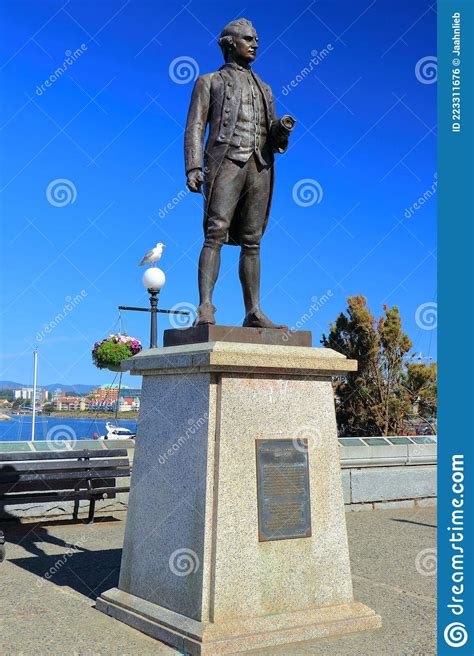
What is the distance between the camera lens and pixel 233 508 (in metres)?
5.09

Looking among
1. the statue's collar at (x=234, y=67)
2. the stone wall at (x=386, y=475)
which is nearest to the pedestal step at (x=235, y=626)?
the statue's collar at (x=234, y=67)

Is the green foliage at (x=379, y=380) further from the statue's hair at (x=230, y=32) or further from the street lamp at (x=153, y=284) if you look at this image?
the statue's hair at (x=230, y=32)

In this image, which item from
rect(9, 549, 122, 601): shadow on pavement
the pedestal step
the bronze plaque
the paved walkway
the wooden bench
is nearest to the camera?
the pedestal step

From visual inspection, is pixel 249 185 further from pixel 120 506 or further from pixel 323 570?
pixel 120 506

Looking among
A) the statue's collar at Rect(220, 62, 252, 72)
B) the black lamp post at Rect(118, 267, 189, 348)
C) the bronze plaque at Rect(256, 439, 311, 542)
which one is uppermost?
the statue's collar at Rect(220, 62, 252, 72)

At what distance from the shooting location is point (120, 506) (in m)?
10.3

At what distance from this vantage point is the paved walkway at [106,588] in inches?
194

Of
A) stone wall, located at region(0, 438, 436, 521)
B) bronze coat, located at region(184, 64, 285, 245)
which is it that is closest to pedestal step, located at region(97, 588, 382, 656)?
bronze coat, located at region(184, 64, 285, 245)

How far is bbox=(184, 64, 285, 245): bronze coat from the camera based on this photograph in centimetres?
592

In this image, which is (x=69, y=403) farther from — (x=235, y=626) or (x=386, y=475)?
(x=235, y=626)

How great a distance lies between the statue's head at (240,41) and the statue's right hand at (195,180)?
1077 millimetres

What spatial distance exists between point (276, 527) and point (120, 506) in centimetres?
553

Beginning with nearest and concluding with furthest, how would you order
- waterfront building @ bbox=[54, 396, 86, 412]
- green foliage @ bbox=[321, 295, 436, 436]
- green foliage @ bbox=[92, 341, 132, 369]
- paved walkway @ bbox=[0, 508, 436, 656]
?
paved walkway @ bbox=[0, 508, 436, 656] → green foliage @ bbox=[92, 341, 132, 369] → waterfront building @ bbox=[54, 396, 86, 412] → green foliage @ bbox=[321, 295, 436, 436]

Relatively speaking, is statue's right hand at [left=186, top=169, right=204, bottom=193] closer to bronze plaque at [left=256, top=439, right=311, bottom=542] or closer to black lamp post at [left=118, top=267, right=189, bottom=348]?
bronze plaque at [left=256, top=439, right=311, bottom=542]
